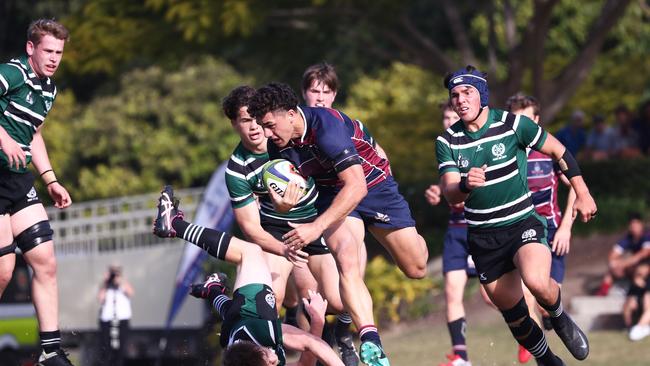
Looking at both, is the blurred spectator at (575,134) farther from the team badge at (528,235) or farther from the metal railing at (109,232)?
the metal railing at (109,232)

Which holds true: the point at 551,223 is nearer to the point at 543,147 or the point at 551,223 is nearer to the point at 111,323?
the point at 543,147

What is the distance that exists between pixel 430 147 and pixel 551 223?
11739 millimetres

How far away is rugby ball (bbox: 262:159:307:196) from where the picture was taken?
9172mm

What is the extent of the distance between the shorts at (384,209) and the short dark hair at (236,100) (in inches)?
38.9

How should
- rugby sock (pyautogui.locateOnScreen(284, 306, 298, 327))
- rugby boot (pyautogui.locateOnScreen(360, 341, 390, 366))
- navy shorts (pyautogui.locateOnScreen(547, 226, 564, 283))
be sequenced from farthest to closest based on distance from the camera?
navy shorts (pyautogui.locateOnScreen(547, 226, 564, 283)) → rugby sock (pyautogui.locateOnScreen(284, 306, 298, 327)) → rugby boot (pyautogui.locateOnScreen(360, 341, 390, 366))

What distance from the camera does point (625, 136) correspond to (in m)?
20.7

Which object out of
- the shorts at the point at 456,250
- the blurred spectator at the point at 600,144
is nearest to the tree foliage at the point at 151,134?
the blurred spectator at the point at 600,144

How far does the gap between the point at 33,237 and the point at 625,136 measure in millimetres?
13444

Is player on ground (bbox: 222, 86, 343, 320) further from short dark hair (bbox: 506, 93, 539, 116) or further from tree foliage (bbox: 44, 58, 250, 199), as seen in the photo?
tree foliage (bbox: 44, 58, 250, 199)

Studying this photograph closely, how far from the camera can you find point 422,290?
18688 millimetres

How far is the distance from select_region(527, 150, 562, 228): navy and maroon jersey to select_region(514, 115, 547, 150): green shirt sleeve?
1.66 metres

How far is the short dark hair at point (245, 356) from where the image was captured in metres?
7.64

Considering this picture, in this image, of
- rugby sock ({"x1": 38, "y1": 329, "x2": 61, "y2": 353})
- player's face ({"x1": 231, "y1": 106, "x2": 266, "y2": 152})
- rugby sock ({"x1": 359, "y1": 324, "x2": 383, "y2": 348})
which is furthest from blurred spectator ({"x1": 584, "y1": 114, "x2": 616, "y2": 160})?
rugby sock ({"x1": 38, "y1": 329, "x2": 61, "y2": 353})

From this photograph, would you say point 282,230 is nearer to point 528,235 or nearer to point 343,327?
point 343,327
